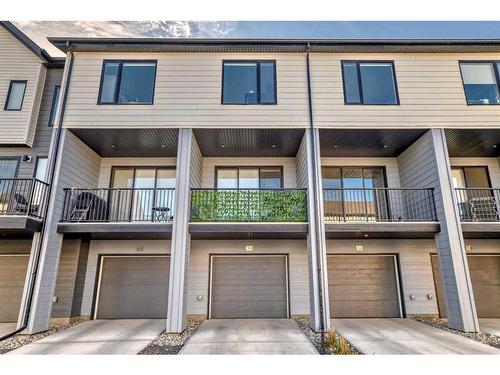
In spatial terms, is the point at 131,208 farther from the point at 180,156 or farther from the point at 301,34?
the point at 301,34

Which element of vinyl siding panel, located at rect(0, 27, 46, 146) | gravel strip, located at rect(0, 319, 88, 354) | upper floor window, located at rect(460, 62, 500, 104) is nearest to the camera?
gravel strip, located at rect(0, 319, 88, 354)

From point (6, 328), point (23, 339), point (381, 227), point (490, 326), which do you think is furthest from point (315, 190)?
point (6, 328)

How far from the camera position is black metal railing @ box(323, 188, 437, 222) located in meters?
9.53

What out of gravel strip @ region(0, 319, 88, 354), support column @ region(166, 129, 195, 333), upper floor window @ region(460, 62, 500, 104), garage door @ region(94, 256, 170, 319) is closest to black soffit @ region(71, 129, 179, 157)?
support column @ region(166, 129, 195, 333)

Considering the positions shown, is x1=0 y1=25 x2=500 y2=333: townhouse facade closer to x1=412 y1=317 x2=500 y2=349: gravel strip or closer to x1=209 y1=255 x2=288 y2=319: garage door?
x1=209 y1=255 x2=288 y2=319: garage door

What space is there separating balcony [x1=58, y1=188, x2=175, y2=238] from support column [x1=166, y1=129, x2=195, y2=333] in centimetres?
45

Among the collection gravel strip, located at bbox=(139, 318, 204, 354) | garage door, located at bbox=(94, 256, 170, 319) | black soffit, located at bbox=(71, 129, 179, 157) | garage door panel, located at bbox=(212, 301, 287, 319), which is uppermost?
black soffit, located at bbox=(71, 129, 179, 157)

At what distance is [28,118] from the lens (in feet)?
30.0

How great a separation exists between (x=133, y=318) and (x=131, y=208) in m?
3.47

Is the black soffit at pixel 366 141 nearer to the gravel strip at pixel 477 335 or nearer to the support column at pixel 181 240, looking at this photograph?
the support column at pixel 181 240

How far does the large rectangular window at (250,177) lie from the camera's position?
33.2ft

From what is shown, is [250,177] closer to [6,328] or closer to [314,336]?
[314,336]

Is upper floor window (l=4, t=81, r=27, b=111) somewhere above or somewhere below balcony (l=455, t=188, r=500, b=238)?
above

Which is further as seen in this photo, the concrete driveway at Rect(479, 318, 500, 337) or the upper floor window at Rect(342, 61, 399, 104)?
the upper floor window at Rect(342, 61, 399, 104)
